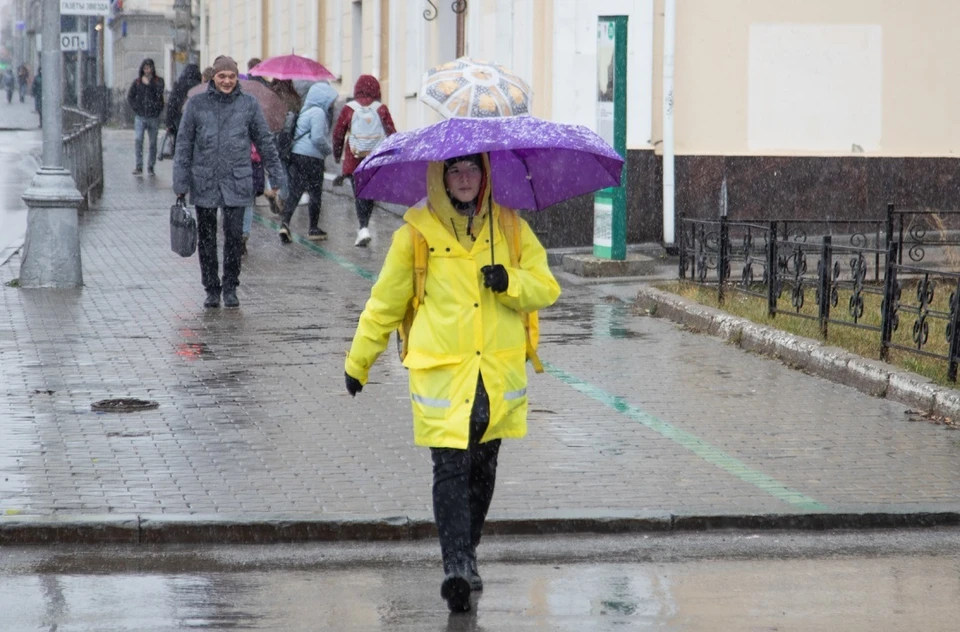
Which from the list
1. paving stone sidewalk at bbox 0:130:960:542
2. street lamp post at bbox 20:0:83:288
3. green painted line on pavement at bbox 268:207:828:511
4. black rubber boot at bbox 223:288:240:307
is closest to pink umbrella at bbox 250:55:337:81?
street lamp post at bbox 20:0:83:288

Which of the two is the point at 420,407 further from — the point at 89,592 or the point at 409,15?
the point at 409,15

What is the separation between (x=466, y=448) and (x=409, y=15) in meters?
19.2

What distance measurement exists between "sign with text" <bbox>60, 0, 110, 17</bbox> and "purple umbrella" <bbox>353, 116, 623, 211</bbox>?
13.0 metres

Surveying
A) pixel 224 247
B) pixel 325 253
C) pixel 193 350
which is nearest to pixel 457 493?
pixel 193 350

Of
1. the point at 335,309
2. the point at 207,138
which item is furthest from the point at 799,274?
the point at 207,138

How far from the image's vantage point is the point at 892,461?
311 inches

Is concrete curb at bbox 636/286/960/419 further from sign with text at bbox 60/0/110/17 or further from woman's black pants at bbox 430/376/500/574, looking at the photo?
sign with text at bbox 60/0/110/17

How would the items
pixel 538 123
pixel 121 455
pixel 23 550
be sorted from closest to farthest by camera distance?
pixel 538 123 → pixel 23 550 → pixel 121 455

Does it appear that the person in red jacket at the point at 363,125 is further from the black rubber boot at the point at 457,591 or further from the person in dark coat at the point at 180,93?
the black rubber boot at the point at 457,591

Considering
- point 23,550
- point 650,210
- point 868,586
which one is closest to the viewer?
point 868,586

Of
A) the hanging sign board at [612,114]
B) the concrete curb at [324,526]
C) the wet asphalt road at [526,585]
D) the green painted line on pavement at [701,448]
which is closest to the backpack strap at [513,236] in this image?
the wet asphalt road at [526,585]

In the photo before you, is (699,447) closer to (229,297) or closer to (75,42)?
(229,297)

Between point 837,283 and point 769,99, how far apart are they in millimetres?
6855

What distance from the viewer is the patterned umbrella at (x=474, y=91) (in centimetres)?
546
